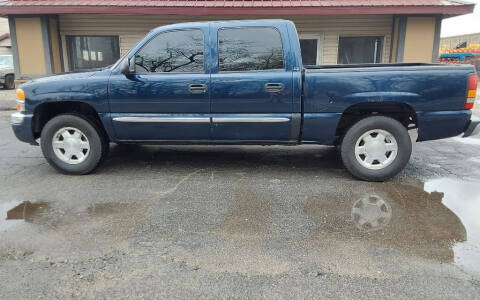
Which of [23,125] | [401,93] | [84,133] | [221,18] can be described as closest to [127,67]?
[84,133]

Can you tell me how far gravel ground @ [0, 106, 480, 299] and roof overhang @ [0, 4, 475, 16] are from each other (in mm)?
6866

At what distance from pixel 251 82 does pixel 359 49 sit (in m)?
9.50

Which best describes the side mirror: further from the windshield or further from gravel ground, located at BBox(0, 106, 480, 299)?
the windshield

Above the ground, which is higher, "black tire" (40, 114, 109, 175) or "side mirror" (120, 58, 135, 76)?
"side mirror" (120, 58, 135, 76)

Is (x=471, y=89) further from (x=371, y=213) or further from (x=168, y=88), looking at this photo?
(x=168, y=88)

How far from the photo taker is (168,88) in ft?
15.3

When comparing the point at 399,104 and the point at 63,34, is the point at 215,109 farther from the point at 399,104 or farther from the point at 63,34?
the point at 63,34

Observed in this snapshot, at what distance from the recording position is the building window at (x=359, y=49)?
41.5ft

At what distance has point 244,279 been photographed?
2666mm

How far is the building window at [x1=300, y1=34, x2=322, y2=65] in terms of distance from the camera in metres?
12.6

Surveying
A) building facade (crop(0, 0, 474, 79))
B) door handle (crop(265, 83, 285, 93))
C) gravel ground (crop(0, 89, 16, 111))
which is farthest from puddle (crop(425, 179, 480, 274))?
gravel ground (crop(0, 89, 16, 111))

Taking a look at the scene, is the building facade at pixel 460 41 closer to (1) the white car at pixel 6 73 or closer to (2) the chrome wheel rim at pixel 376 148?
(1) the white car at pixel 6 73

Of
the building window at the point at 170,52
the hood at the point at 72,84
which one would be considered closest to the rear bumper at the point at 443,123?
the building window at the point at 170,52

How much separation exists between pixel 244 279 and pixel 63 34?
1251 cm
